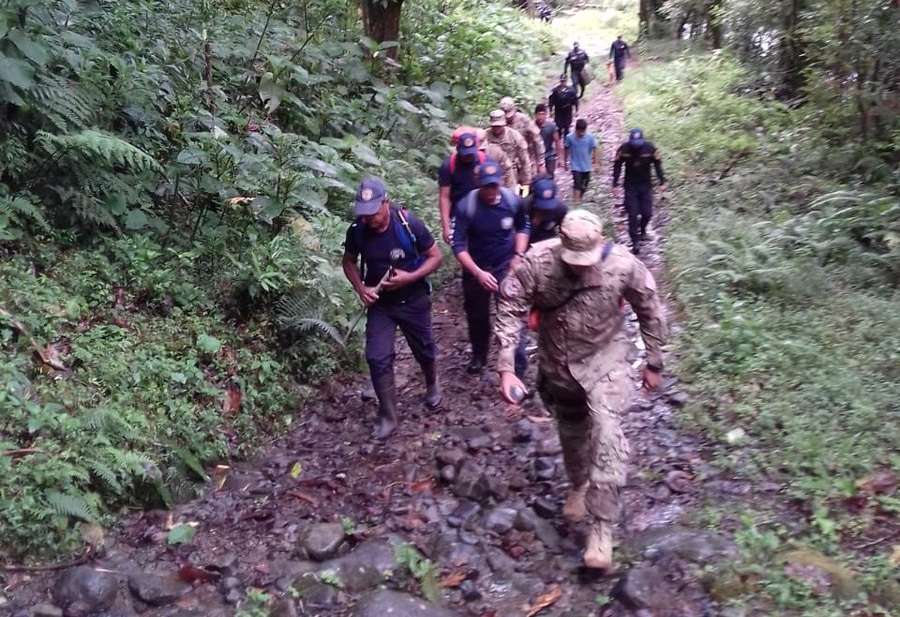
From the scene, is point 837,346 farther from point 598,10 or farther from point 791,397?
point 598,10

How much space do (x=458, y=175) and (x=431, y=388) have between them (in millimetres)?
2275

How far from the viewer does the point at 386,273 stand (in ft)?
19.4

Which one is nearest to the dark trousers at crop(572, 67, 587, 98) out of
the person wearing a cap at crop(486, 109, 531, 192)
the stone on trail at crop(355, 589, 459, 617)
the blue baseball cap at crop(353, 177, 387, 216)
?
the person wearing a cap at crop(486, 109, 531, 192)

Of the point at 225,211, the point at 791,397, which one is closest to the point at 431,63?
the point at 225,211

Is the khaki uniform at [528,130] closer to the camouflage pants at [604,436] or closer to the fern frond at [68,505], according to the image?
the camouflage pants at [604,436]

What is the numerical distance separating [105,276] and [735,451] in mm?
5316

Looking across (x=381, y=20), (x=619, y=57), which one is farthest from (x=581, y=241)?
(x=619, y=57)

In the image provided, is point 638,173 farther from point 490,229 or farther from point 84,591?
point 84,591

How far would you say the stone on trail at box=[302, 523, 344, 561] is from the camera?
15.7 feet

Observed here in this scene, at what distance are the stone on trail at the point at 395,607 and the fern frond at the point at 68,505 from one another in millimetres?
1699

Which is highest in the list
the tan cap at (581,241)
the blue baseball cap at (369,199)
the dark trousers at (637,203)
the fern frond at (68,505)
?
the blue baseball cap at (369,199)

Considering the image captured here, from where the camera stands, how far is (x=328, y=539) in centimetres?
486

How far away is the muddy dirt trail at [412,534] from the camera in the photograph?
428cm

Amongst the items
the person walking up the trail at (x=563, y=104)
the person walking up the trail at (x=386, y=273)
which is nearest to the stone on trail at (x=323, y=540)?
the person walking up the trail at (x=386, y=273)
